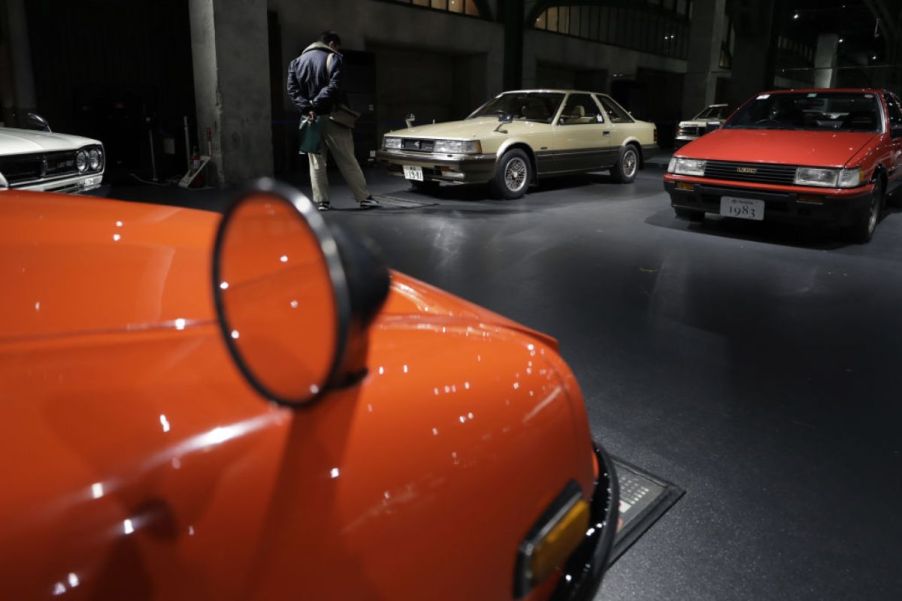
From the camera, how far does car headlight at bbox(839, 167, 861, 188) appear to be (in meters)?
4.70

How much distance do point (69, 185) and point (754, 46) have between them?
15.6m

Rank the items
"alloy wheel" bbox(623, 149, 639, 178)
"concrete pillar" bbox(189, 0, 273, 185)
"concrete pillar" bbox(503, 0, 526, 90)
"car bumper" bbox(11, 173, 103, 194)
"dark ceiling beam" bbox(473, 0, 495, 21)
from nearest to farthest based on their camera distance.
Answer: "car bumper" bbox(11, 173, 103, 194) → "concrete pillar" bbox(189, 0, 273, 185) → "alloy wheel" bbox(623, 149, 639, 178) → "concrete pillar" bbox(503, 0, 526, 90) → "dark ceiling beam" bbox(473, 0, 495, 21)

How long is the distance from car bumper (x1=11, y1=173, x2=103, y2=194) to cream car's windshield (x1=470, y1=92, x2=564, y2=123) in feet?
15.6

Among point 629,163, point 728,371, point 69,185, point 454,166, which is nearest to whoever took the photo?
point 728,371

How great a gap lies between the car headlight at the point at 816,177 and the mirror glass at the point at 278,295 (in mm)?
5172

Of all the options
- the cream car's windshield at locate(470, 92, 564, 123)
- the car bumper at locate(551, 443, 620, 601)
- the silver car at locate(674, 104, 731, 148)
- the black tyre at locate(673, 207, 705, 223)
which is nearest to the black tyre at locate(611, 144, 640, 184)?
the cream car's windshield at locate(470, 92, 564, 123)

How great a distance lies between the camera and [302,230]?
0.57 metres

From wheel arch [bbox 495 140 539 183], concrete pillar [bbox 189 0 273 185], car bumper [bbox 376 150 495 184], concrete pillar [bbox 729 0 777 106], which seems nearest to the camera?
car bumper [bbox 376 150 495 184]

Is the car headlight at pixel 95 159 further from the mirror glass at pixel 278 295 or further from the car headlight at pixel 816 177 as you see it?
the car headlight at pixel 816 177

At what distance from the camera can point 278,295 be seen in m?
0.63

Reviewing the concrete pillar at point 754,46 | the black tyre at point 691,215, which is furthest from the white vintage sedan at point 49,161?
the concrete pillar at point 754,46

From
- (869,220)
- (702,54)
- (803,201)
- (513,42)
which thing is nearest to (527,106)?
(803,201)

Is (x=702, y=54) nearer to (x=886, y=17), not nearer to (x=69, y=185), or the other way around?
(x=886, y=17)

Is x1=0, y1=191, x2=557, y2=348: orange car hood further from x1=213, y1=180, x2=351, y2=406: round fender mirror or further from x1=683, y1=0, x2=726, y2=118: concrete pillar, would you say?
x1=683, y1=0, x2=726, y2=118: concrete pillar
